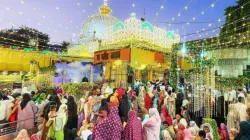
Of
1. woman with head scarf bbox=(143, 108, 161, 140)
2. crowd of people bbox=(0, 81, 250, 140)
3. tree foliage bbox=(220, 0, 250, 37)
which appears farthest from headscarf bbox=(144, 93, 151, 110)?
tree foliage bbox=(220, 0, 250, 37)

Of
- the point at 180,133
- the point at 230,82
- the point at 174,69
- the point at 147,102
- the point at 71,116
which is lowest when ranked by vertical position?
the point at 180,133

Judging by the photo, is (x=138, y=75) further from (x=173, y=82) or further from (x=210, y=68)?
(x=210, y=68)

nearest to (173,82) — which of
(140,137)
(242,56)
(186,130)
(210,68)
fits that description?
(210,68)

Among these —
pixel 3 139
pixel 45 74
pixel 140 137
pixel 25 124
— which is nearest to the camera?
pixel 140 137

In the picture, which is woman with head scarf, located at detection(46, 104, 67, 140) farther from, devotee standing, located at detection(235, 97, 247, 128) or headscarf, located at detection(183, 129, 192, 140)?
devotee standing, located at detection(235, 97, 247, 128)

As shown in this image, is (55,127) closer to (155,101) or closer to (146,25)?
(155,101)

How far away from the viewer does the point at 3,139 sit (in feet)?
13.3

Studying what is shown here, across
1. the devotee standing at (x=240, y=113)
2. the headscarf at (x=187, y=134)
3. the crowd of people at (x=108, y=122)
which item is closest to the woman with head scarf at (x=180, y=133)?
the crowd of people at (x=108, y=122)

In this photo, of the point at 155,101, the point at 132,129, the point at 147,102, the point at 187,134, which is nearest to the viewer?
the point at 132,129

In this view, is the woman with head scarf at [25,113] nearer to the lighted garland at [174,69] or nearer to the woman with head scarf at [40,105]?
the woman with head scarf at [40,105]

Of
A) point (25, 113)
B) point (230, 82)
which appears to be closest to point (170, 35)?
point (230, 82)

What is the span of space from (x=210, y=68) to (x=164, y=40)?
16.5ft

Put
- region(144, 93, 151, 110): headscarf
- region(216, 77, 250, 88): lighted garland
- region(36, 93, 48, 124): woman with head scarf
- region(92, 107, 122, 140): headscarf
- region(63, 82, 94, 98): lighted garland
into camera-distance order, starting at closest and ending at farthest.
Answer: region(92, 107, 122, 140): headscarf → region(36, 93, 48, 124): woman with head scarf → region(144, 93, 151, 110): headscarf → region(63, 82, 94, 98): lighted garland → region(216, 77, 250, 88): lighted garland

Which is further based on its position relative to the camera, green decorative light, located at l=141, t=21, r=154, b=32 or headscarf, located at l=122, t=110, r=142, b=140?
green decorative light, located at l=141, t=21, r=154, b=32
